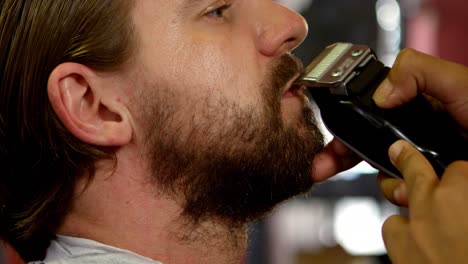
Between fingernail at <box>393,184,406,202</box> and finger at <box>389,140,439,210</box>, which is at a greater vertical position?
finger at <box>389,140,439,210</box>

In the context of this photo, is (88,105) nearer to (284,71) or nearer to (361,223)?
(284,71)

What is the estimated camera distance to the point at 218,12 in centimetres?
143

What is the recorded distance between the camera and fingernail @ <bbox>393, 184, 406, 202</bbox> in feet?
3.80

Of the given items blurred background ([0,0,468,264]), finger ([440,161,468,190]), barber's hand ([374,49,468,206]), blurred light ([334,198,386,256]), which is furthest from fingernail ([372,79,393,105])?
blurred light ([334,198,386,256])

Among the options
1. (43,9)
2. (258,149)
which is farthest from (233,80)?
(43,9)

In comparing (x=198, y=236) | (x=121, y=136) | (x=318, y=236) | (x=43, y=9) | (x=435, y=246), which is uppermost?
(x=43, y=9)

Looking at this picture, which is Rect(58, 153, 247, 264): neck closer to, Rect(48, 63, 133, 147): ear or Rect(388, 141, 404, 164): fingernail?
Rect(48, 63, 133, 147): ear

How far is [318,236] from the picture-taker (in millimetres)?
5059

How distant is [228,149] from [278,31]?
232mm

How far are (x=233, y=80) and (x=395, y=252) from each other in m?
0.45

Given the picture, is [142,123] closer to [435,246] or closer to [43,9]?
[43,9]

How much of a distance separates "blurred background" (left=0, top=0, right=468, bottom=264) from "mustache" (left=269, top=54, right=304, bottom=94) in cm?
312

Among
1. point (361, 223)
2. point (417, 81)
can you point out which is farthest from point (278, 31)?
point (361, 223)

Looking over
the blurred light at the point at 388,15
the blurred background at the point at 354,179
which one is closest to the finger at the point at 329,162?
the blurred background at the point at 354,179
